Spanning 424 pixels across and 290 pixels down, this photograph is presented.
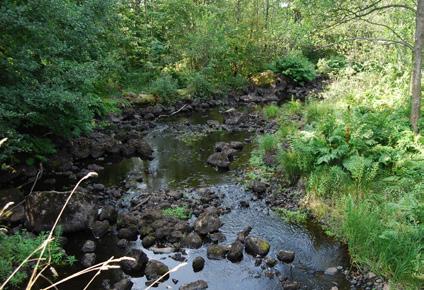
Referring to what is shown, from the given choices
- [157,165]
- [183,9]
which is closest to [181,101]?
[183,9]

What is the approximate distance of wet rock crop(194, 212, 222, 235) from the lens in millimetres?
7487

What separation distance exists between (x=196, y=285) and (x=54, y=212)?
10.7 feet

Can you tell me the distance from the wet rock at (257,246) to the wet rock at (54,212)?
3.21 m

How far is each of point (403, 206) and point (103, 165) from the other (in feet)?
27.2

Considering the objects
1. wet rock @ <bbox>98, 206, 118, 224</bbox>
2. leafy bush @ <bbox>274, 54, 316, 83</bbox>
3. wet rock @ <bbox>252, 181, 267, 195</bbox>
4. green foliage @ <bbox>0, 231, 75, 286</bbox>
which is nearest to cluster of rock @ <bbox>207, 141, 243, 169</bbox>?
wet rock @ <bbox>252, 181, 267, 195</bbox>

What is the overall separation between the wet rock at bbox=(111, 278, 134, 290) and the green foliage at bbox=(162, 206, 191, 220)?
230cm

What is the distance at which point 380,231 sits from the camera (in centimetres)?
595

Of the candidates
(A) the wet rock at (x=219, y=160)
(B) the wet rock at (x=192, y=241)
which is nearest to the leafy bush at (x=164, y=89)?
(A) the wet rock at (x=219, y=160)

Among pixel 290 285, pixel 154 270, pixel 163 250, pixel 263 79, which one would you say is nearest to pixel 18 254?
pixel 154 270

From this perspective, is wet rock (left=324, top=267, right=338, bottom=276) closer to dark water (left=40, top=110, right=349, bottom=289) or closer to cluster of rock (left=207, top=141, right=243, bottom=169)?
dark water (left=40, top=110, right=349, bottom=289)

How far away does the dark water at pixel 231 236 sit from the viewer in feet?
20.2

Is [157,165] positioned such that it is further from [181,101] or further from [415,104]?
[181,101]

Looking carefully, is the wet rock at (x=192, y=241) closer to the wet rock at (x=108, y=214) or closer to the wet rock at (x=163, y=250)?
the wet rock at (x=163, y=250)

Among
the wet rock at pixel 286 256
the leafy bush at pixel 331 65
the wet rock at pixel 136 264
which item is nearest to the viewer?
the wet rock at pixel 136 264
